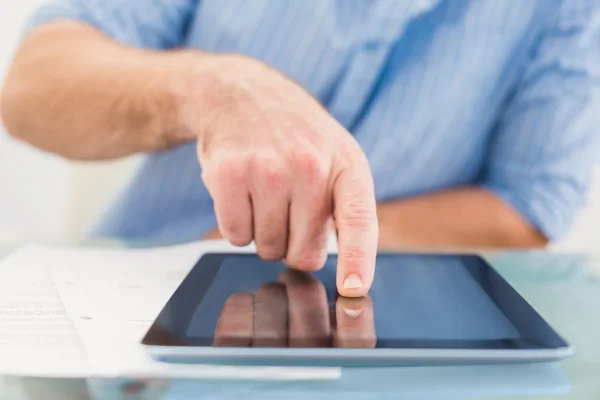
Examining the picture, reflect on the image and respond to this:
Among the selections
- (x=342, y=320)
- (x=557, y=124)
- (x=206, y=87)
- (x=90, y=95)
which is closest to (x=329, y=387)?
(x=342, y=320)

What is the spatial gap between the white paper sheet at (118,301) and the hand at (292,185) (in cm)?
7

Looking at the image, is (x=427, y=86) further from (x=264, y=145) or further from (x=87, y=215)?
(x=87, y=215)

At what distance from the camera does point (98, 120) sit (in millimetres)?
543

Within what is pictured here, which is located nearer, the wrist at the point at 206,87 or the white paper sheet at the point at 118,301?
the white paper sheet at the point at 118,301

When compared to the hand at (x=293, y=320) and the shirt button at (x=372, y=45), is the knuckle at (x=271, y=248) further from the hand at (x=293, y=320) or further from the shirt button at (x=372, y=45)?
the shirt button at (x=372, y=45)

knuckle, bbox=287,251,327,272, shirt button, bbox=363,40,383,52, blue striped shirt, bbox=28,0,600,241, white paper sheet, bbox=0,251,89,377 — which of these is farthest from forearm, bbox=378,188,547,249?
white paper sheet, bbox=0,251,89,377

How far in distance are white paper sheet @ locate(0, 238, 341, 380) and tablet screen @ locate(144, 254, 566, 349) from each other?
0.01 metres

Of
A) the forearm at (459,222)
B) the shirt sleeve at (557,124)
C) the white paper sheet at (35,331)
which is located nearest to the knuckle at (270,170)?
the white paper sheet at (35,331)

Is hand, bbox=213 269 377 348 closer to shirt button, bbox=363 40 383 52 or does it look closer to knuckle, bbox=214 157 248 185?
knuckle, bbox=214 157 248 185

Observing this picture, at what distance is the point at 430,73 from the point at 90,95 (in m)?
0.37

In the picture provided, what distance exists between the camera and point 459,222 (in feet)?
2.13

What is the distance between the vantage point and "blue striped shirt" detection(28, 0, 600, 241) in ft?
2.09

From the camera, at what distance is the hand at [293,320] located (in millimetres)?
245

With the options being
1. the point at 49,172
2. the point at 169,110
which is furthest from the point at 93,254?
the point at 49,172
